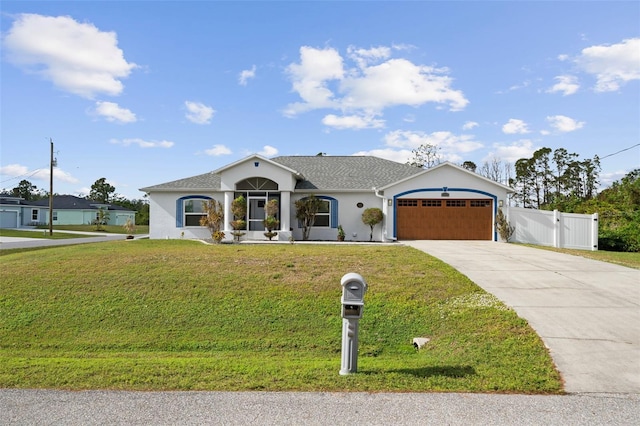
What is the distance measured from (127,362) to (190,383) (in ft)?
4.62

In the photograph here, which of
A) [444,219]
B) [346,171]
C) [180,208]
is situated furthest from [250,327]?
[346,171]

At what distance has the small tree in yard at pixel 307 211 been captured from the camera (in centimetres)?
2022

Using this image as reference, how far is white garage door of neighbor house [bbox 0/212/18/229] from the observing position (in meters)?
44.8

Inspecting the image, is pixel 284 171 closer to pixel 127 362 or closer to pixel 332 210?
pixel 332 210

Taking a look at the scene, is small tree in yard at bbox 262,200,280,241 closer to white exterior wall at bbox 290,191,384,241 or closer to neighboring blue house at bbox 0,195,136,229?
white exterior wall at bbox 290,191,384,241

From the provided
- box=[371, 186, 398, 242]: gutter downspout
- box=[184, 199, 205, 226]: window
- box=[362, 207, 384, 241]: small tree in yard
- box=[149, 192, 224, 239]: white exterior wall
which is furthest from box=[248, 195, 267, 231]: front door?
box=[371, 186, 398, 242]: gutter downspout

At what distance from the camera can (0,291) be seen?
9445mm

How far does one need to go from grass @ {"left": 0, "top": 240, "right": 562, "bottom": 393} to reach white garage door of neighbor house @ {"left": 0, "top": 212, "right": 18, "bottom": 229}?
4105 centimetres

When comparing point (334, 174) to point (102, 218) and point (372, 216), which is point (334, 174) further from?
point (102, 218)

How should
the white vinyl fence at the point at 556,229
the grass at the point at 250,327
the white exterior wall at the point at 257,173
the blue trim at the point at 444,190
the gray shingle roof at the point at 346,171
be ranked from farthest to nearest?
the gray shingle roof at the point at 346,171, the white exterior wall at the point at 257,173, the blue trim at the point at 444,190, the white vinyl fence at the point at 556,229, the grass at the point at 250,327

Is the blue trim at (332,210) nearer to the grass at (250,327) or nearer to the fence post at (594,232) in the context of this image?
the grass at (250,327)

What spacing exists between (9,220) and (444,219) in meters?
47.5

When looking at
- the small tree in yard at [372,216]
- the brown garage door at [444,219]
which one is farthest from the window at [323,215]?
the brown garage door at [444,219]

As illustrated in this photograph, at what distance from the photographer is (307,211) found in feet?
66.3
